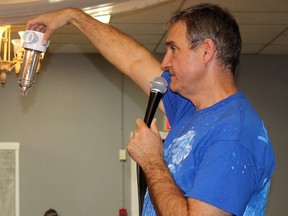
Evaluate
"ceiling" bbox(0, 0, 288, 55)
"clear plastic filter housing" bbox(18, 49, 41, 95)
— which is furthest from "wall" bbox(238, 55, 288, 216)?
"clear plastic filter housing" bbox(18, 49, 41, 95)

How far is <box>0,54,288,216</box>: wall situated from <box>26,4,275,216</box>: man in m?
4.80

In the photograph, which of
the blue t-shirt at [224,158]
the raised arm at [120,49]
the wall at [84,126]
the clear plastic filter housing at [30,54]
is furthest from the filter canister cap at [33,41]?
the wall at [84,126]

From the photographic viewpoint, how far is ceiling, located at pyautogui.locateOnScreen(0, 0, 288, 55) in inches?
174

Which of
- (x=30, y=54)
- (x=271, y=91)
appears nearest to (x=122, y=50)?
(x=30, y=54)

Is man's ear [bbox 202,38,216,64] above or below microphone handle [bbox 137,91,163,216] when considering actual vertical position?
above

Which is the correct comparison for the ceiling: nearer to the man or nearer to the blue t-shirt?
the man

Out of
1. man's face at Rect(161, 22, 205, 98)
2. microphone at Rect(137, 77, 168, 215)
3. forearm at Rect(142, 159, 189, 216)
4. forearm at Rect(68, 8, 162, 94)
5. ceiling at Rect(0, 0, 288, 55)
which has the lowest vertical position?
forearm at Rect(142, 159, 189, 216)

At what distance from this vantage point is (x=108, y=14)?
468cm

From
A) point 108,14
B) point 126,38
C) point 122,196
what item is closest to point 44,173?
point 122,196

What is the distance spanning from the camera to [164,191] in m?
1.34

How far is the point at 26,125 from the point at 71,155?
0.62 metres

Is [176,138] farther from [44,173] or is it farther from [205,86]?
[44,173]

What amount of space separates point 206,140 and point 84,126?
517 centimetres

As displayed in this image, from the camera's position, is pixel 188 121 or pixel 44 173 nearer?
pixel 188 121
